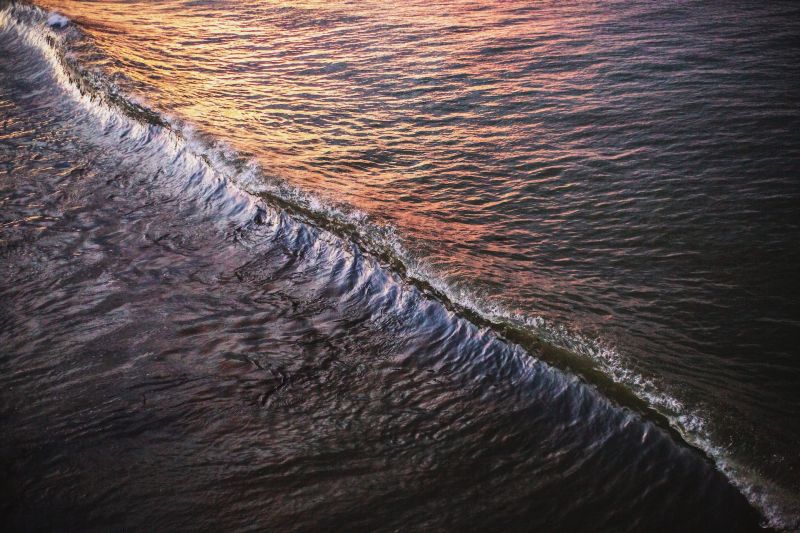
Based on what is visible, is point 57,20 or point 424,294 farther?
point 57,20

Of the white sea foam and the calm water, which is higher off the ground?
the white sea foam

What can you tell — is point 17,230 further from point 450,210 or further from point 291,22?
point 291,22

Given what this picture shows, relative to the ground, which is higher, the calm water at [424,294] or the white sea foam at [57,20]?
the white sea foam at [57,20]

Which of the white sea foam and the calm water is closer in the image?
the calm water

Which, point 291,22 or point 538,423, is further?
point 291,22

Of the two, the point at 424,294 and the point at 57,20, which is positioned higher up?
the point at 57,20

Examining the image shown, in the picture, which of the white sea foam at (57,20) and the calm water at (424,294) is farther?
the white sea foam at (57,20)

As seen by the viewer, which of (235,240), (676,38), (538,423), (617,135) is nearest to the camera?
(538,423)

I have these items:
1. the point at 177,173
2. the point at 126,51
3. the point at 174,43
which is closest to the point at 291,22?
the point at 174,43
